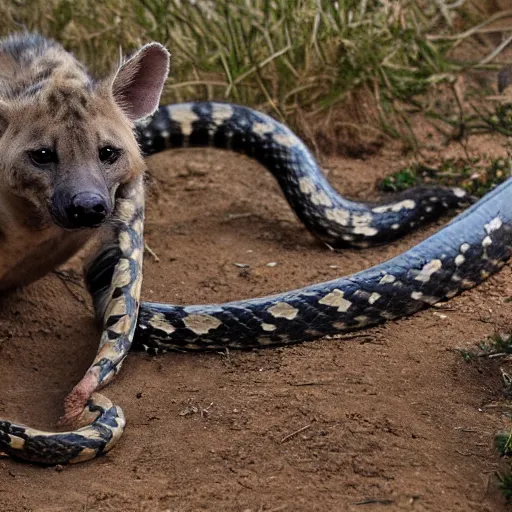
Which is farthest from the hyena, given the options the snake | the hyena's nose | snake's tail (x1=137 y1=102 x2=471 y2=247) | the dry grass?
the dry grass

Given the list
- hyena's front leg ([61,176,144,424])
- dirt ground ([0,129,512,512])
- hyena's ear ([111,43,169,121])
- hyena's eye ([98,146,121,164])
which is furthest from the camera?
hyena's ear ([111,43,169,121])

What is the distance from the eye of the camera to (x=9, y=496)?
151 inches

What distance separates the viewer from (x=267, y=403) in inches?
173

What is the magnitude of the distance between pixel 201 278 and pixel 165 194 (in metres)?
1.34

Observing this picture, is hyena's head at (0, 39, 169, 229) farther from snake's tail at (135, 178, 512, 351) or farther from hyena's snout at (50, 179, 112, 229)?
snake's tail at (135, 178, 512, 351)

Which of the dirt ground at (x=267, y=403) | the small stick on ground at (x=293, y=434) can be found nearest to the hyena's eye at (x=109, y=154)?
the dirt ground at (x=267, y=403)

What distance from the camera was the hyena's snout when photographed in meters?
4.12

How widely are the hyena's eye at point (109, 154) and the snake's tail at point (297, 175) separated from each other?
1.86m

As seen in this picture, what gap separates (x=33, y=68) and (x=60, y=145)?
68cm

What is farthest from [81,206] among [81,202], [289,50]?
[289,50]

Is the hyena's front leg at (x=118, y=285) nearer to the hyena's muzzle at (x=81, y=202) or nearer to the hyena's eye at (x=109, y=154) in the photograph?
the hyena's eye at (x=109, y=154)

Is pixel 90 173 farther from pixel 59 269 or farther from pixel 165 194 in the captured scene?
pixel 165 194

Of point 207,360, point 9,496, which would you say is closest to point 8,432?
point 9,496

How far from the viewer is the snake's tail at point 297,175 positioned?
6176 millimetres
